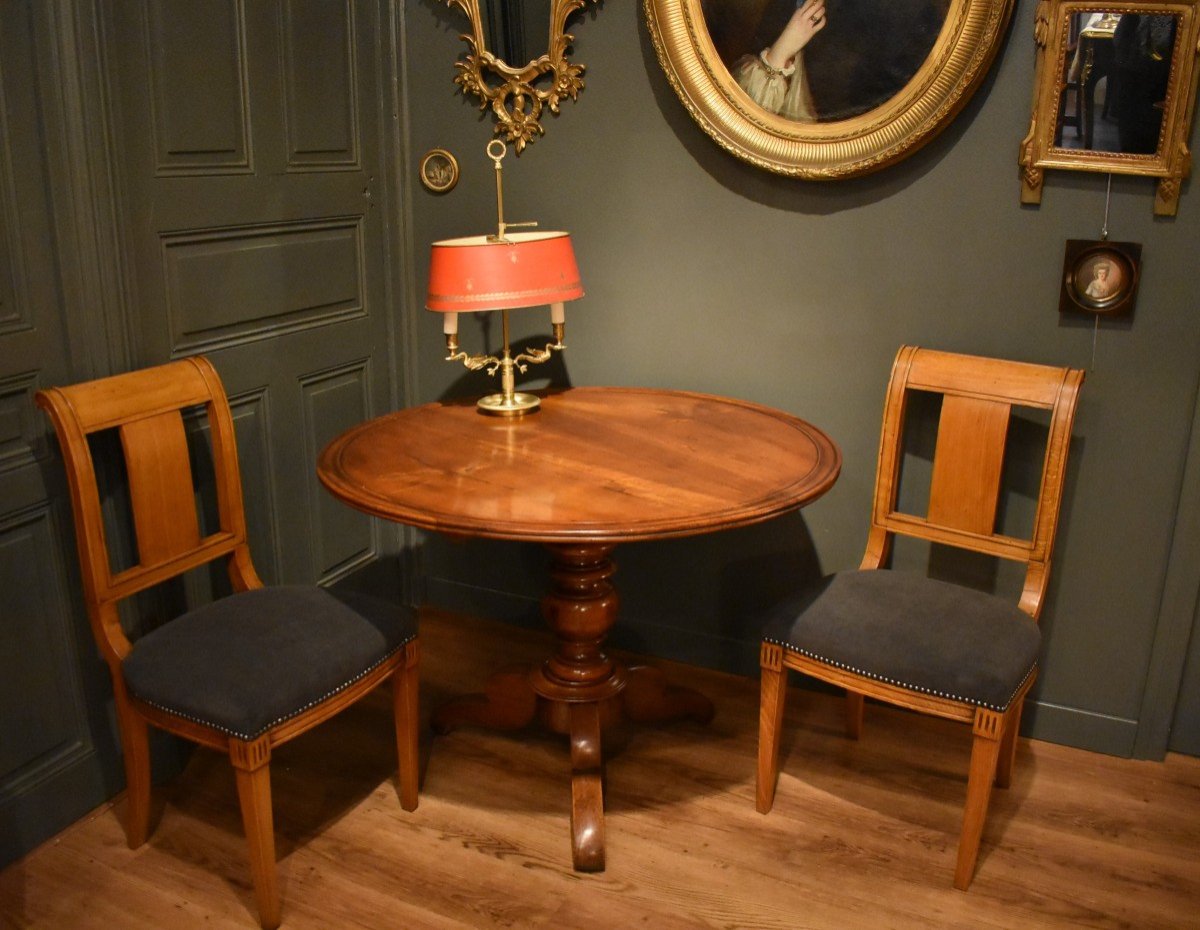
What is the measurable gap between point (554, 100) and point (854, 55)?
0.74m

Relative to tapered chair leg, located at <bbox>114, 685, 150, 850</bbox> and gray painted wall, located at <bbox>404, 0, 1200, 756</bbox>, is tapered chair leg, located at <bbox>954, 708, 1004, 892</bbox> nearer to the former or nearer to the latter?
gray painted wall, located at <bbox>404, 0, 1200, 756</bbox>

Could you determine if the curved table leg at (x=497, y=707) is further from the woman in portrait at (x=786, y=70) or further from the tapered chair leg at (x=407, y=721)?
the woman in portrait at (x=786, y=70)

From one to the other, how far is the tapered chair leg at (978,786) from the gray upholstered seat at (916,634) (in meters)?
0.04

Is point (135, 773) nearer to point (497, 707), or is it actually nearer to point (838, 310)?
point (497, 707)

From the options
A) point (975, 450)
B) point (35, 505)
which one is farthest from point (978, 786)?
point (35, 505)

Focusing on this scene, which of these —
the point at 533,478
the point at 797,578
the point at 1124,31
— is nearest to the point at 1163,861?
the point at 797,578

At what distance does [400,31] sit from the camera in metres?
2.86

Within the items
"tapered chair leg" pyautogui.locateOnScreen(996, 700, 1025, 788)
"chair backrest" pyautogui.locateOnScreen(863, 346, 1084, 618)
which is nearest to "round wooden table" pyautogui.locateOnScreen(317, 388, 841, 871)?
"chair backrest" pyautogui.locateOnScreen(863, 346, 1084, 618)

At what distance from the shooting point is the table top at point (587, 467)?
6.26 feet

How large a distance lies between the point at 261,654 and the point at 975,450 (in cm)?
148

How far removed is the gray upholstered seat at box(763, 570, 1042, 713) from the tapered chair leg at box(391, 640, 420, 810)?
719mm

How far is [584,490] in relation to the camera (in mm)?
2031

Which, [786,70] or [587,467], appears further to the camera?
[786,70]

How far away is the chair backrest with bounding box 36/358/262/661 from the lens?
6.61 ft
